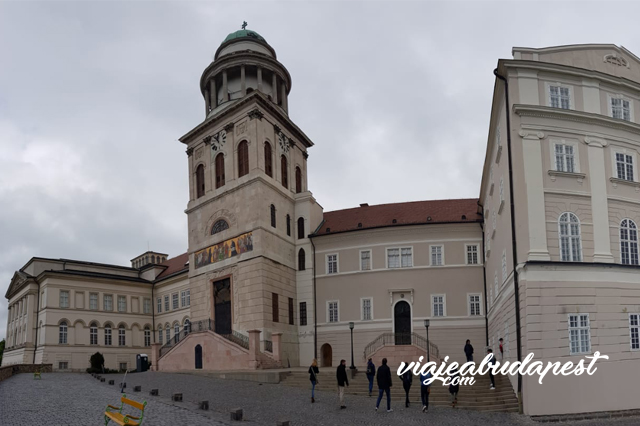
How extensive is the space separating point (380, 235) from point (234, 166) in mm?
11247

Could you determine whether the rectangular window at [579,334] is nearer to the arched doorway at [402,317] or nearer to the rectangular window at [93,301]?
the arched doorway at [402,317]

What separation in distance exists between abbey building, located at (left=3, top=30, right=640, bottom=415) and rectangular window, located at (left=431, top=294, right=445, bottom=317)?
0.08m

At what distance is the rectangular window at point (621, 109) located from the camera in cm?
2427

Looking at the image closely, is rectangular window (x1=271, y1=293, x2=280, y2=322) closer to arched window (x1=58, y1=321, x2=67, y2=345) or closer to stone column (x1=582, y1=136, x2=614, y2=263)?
stone column (x1=582, y1=136, x2=614, y2=263)

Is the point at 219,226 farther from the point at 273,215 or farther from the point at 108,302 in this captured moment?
the point at 108,302

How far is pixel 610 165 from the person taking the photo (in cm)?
2352

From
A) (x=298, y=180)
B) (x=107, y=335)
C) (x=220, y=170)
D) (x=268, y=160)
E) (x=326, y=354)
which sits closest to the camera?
(x=326, y=354)

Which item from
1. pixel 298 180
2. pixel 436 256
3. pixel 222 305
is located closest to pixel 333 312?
pixel 222 305

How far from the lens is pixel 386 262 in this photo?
42625mm

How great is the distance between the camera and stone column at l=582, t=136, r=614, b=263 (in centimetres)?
2234

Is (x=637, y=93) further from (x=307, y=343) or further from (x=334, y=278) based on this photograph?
(x=307, y=343)

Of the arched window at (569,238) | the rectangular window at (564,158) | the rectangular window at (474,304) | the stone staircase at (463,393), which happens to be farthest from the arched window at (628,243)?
the rectangular window at (474,304)

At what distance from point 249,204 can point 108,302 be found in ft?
76.8

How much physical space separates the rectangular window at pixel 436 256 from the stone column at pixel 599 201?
755 inches
